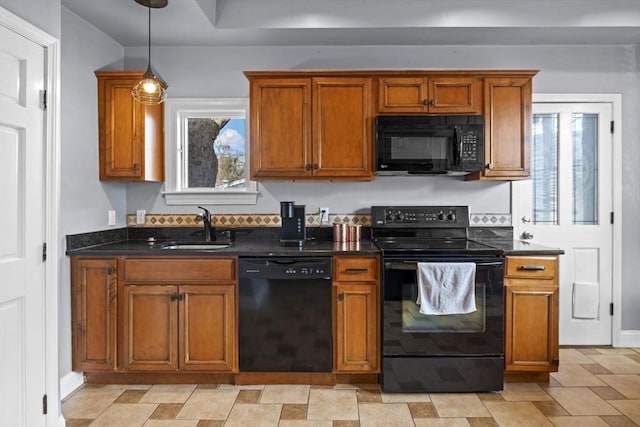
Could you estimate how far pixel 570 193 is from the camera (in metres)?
3.53

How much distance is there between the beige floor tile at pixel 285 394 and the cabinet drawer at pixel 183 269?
77 cm

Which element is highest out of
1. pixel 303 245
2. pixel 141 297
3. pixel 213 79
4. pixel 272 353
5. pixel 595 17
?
pixel 595 17

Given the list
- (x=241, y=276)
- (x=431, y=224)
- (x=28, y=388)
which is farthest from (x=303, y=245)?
(x=28, y=388)

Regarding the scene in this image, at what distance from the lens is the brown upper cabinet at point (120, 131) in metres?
3.09

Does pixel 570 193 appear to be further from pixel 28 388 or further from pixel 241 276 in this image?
pixel 28 388

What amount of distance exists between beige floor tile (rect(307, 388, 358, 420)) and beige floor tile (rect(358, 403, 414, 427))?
0.06 meters

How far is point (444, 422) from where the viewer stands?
2365 mm

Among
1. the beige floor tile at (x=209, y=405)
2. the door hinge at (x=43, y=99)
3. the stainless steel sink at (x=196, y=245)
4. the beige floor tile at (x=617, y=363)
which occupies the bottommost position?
the beige floor tile at (x=209, y=405)

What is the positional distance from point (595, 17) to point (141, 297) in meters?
3.77

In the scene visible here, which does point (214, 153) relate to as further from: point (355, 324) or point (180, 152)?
point (355, 324)

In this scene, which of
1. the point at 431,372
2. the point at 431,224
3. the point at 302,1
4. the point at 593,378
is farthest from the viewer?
the point at 431,224

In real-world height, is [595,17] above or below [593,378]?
above

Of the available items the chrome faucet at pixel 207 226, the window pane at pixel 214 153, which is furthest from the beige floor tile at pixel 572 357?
the window pane at pixel 214 153

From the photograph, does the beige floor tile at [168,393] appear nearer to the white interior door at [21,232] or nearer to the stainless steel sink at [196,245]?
the white interior door at [21,232]
